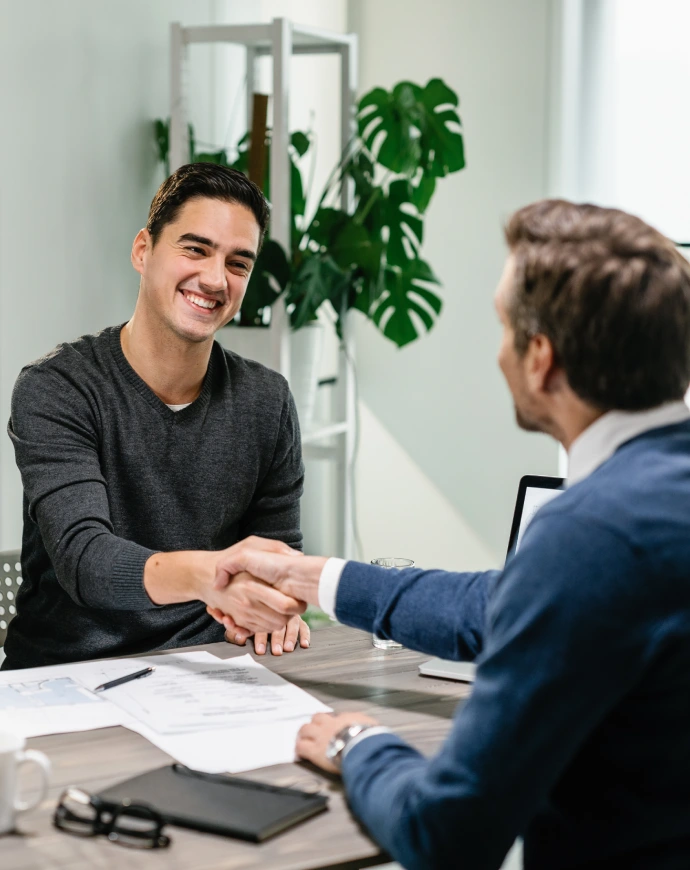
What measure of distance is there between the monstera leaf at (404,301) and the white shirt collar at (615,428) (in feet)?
8.24

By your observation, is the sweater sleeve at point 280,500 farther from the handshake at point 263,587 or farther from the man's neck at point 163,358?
the handshake at point 263,587

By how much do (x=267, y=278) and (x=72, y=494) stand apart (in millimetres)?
1546

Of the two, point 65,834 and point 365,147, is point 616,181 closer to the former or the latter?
point 365,147

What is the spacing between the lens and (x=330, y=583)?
144 centimetres

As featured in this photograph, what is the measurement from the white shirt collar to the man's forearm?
0.70 m

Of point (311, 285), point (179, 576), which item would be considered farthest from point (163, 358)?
point (311, 285)

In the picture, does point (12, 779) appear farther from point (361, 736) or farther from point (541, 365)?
point (541, 365)

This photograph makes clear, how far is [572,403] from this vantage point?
40.7 inches

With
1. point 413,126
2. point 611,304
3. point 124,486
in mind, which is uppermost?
point 413,126

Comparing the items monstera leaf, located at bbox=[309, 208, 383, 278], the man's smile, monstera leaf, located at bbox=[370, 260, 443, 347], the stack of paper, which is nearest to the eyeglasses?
the stack of paper

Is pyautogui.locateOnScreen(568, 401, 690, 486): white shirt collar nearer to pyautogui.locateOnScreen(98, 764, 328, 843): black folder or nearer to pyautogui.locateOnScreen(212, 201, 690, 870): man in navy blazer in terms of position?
pyautogui.locateOnScreen(212, 201, 690, 870): man in navy blazer

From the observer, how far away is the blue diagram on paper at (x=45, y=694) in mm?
1392

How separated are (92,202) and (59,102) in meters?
0.28

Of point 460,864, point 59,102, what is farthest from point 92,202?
point 460,864
